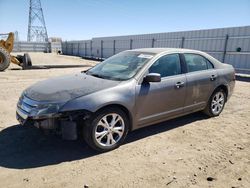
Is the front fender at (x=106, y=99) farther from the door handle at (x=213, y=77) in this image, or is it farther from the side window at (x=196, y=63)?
the door handle at (x=213, y=77)

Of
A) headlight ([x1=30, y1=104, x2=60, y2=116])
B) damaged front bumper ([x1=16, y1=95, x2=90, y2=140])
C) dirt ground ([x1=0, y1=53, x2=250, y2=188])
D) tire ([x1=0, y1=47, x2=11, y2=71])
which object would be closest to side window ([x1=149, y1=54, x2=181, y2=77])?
dirt ground ([x1=0, y1=53, x2=250, y2=188])

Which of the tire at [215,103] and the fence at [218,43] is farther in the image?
the fence at [218,43]

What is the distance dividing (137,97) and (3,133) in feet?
8.38

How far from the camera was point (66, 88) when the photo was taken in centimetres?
380

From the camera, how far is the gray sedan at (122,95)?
3453mm

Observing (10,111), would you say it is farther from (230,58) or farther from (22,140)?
(230,58)

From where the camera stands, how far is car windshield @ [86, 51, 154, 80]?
13.8ft

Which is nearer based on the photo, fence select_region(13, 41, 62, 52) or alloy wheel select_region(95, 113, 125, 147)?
alloy wheel select_region(95, 113, 125, 147)

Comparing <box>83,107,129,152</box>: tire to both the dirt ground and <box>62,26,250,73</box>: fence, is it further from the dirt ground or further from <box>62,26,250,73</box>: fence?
<box>62,26,250,73</box>: fence

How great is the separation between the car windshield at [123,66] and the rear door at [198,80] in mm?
983

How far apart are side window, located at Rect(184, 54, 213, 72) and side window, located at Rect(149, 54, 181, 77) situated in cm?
31

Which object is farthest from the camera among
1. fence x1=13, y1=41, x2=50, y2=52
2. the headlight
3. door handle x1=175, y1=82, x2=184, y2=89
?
fence x1=13, y1=41, x2=50, y2=52

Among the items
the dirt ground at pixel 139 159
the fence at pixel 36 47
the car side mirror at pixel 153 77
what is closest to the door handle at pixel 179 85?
the car side mirror at pixel 153 77

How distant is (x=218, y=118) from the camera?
559 cm
